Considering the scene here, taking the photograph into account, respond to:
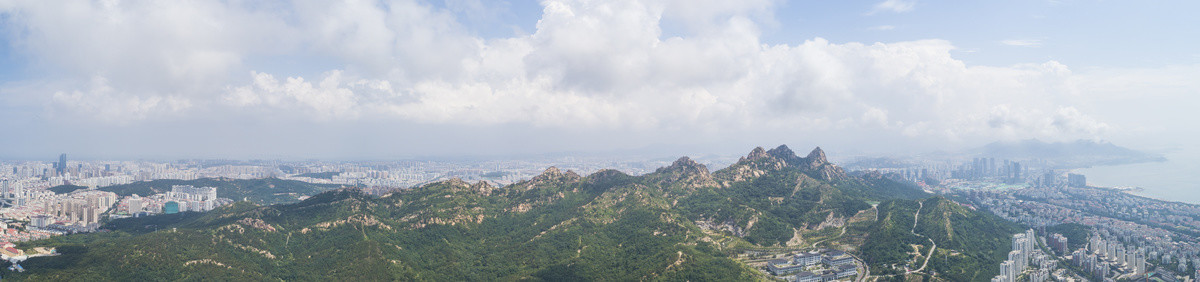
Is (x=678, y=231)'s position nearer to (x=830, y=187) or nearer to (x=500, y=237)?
(x=500, y=237)

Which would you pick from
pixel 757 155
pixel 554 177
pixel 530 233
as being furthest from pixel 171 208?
pixel 757 155

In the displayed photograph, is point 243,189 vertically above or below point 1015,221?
above

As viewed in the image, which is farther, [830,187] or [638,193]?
[830,187]

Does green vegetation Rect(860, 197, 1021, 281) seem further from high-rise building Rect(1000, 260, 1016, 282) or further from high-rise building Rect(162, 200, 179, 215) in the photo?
high-rise building Rect(162, 200, 179, 215)

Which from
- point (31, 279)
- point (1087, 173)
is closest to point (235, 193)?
point (31, 279)

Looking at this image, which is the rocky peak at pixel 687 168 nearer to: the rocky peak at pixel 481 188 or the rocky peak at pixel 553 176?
the rocky peak at pixel 553 176

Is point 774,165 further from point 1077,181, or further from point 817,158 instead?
point 1077,181

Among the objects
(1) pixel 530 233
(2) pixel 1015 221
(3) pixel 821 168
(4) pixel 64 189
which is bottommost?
(2) pixel 1015 221

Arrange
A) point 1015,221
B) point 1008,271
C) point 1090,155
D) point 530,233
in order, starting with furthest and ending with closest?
point 1090,155 < point 1015,221 < point 530,233 < point 1008,271
